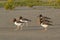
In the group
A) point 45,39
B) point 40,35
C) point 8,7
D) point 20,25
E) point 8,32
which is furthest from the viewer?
point 8,7

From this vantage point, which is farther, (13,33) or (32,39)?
(13,33)

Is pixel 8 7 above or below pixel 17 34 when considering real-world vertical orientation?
above

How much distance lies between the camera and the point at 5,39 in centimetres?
1125

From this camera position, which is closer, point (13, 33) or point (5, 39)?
point (5, 39)

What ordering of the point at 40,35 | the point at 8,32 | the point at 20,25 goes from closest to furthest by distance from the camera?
the point at 40,35 → the point at 8,32 → the point at 20,25

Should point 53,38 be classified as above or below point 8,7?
below

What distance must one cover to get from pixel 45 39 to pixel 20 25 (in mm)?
3342

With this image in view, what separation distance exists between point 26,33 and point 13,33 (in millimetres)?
551

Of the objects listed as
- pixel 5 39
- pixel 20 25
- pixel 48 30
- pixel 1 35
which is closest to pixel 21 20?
pixel 20 25

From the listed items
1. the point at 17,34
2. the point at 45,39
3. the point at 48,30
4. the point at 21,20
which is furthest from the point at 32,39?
the point at 21,20

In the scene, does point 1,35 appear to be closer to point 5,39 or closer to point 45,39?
point 5,39

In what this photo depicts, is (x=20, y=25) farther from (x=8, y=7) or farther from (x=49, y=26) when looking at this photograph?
(x=8, y=7)

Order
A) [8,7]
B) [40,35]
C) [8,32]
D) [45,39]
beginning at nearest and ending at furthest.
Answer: [45,39]
[40,35]
[8,32]
[8,7]

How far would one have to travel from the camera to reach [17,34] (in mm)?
12508
